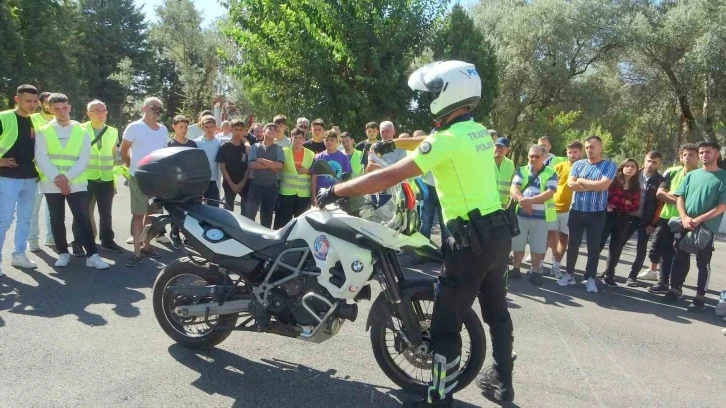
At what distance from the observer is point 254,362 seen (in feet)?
13.1

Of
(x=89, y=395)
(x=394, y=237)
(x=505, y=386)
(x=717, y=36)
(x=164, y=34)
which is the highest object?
(x=164, y=34)

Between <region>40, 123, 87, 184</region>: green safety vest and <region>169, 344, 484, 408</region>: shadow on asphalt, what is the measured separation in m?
3.10

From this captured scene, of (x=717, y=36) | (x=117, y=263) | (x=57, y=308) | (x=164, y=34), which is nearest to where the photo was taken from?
(x=57, y=308)

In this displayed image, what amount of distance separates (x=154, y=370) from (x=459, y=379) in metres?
2.08

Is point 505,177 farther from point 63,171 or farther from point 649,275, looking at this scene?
point 63,171

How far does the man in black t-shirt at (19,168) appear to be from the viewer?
5.75 metres

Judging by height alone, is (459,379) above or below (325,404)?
above

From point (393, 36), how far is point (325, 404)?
46.8 ft

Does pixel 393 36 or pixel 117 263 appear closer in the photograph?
pixel 117 263

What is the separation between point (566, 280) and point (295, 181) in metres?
3.74

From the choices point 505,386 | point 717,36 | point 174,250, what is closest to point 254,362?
point 505,386

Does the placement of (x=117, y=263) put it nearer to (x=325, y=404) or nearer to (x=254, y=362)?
(x=254, y=362)

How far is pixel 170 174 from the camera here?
402cm

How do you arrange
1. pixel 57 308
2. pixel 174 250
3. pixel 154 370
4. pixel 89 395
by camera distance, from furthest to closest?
pixel 174 250
pixel 57 308
pixel 154 370
pixel 89 395
